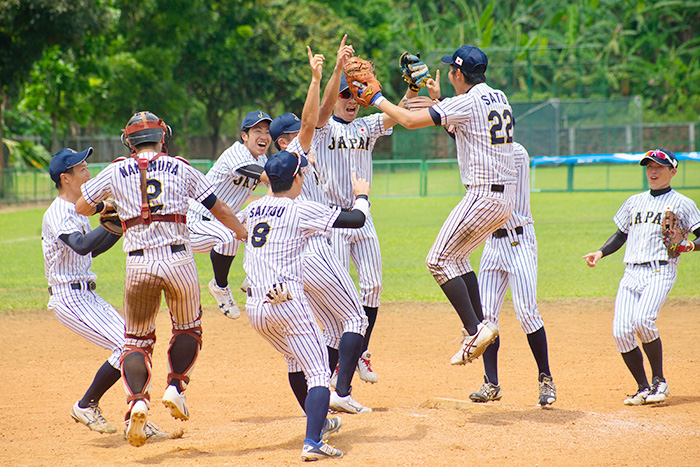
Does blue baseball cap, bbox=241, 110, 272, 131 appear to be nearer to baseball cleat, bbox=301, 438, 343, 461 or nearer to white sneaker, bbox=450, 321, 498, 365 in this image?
white sneaker, bbox=450, 321, 498, 365

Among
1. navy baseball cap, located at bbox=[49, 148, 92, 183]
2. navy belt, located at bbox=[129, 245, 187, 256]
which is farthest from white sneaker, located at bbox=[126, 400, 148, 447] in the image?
navy baseball cap, located at bbox=[49, 148, 92, 183]

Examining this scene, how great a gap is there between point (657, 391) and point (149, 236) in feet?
13.5

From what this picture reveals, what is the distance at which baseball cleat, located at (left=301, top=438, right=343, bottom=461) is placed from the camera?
4473 millimetres

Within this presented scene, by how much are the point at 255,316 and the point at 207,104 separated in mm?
41879

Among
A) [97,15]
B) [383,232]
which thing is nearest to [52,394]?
[383,232]

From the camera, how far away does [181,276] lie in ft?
16.0

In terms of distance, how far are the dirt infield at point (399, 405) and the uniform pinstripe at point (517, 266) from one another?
76 cm

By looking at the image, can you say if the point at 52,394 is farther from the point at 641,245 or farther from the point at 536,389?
the point at 641,245

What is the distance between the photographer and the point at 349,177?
608 centimetres

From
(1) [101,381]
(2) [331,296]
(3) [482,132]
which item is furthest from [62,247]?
(3) [482,132]

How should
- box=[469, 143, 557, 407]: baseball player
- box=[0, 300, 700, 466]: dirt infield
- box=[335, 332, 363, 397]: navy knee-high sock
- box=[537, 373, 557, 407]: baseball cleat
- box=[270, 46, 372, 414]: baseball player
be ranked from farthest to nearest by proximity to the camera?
box=[469, 143, 557, 407]: baseball player < box=[537, 373, 557, 407]: baseball cleat < box=[335, 332, 363, 397]: navy knee-high sock < box=[270, 46, 372, 414]: baseball player < box=[0, 300, 700, 466]: dirt infield

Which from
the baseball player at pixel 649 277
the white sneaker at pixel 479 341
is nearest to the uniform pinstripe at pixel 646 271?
the baseball player at pixel 649 277

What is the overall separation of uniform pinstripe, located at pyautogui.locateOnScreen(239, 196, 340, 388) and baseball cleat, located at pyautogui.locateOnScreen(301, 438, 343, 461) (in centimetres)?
35

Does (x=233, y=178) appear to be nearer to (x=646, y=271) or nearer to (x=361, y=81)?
(x=361, y=81)
